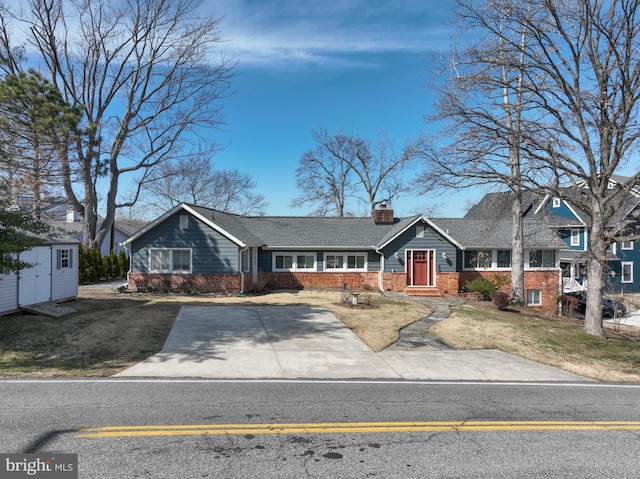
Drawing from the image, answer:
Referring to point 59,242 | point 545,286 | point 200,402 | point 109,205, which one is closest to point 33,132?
point 59,242

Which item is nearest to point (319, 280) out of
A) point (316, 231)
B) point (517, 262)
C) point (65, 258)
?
point (316, 231)

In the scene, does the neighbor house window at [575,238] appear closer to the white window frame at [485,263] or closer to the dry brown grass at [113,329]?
the white window frame at [485,263]

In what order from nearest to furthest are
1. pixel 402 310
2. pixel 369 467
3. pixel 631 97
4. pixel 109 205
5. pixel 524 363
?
pixel 369 467
pixel 524 363
pixel 631 97
pixel 402 310
pixel 109 205

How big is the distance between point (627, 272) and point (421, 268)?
2212 cm

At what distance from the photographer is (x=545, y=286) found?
89.5 feet

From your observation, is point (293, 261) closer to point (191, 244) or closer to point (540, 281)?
point (191, 244)

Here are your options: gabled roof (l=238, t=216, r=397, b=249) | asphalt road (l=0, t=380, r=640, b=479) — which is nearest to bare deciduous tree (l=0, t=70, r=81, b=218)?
asphalt road (l=0, t=380, r=640, b=479)

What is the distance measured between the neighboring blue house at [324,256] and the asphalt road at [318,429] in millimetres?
15037

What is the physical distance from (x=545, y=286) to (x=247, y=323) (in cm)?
2164

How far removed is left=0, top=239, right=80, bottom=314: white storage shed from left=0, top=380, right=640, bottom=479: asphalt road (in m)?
7.69

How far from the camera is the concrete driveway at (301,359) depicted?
30.1 ft

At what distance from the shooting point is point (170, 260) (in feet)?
75.0

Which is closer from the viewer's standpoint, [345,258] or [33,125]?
[33,125]

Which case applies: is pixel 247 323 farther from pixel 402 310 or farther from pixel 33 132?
pixel 33 132
